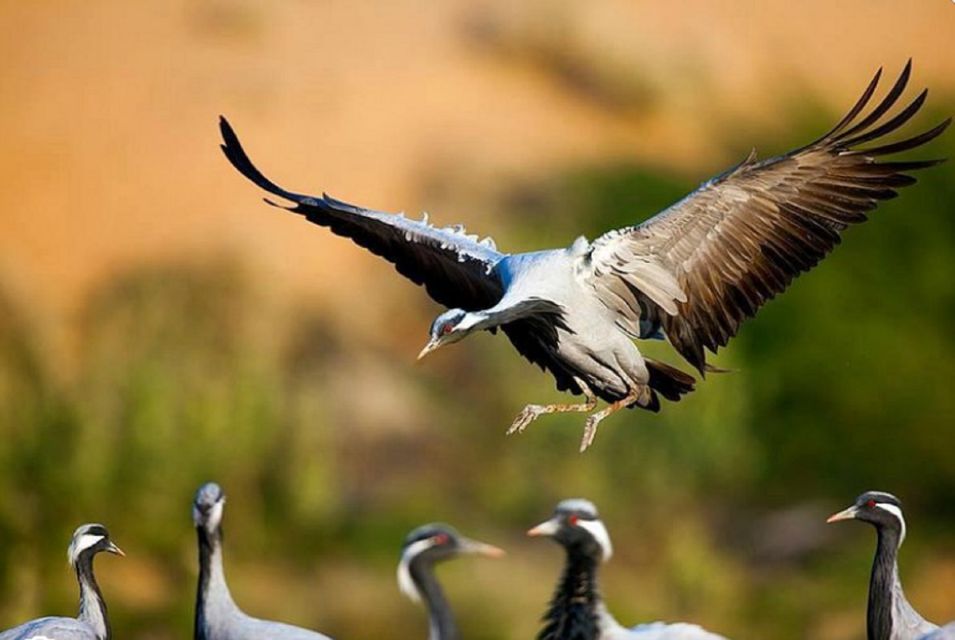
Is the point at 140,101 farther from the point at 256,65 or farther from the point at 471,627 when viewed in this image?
the point at 471,627

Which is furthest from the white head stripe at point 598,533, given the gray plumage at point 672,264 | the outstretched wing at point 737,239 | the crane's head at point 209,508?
the crane's head at point 209,508

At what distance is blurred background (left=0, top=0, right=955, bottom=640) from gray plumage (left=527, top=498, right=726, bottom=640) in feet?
9.11

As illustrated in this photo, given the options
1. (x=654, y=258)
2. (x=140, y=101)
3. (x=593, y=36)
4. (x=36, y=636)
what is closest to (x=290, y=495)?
(x=140, y=101)

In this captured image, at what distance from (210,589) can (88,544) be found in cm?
52

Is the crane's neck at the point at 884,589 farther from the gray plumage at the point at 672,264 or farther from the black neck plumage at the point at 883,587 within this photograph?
the gray plumage at the point at 672,264

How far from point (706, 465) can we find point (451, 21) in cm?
247

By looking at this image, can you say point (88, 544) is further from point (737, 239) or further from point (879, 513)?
point (879, 513)

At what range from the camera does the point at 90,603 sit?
5.87 metres

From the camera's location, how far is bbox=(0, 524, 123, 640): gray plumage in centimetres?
542

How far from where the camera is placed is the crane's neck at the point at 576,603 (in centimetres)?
555

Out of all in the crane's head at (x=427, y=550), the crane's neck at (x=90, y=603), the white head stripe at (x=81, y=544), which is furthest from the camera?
the white head stripe at (x=81, y=544)

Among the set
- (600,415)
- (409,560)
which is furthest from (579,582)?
(600,415)

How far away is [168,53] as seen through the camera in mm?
8477

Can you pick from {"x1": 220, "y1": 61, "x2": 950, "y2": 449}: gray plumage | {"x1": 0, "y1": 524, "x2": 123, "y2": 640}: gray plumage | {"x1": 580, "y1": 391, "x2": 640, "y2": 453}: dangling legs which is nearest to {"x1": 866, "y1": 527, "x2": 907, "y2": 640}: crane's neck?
{"x1": 220, "y1": 61, "x2": 950, "y2": 449}: gray plumage
